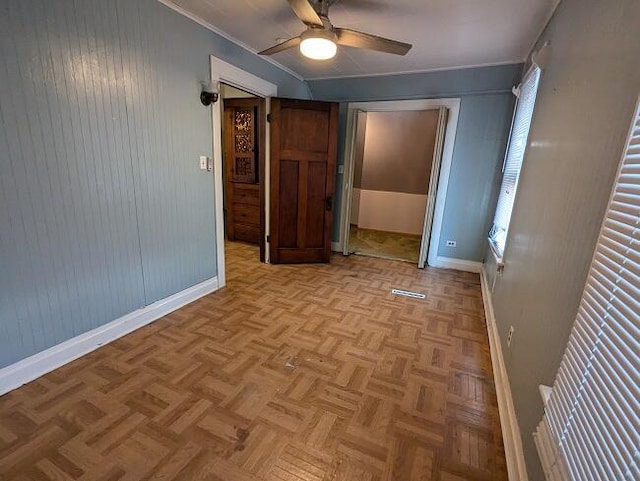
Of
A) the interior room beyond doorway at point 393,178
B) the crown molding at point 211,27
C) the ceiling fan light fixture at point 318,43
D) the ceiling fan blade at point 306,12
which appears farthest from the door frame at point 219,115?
the interior room beyond doorway at point 393,178

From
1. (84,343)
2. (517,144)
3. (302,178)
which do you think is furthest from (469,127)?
(84,343)

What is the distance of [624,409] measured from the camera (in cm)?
62

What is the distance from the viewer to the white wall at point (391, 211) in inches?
228

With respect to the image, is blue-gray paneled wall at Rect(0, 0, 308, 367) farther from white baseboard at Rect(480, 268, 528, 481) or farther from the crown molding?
white baseboard at Rect(480, 268, 528, 481)

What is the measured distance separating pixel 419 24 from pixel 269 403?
3.01 m

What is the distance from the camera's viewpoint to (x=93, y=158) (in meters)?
1.93

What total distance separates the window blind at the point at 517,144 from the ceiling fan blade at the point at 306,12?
63.4 inches

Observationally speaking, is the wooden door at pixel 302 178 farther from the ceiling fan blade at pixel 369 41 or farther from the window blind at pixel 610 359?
the window blind at pixel 610 359

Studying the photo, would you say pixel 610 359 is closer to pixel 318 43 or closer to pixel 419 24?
pixel 318 43

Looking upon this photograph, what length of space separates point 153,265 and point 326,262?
2225 mm

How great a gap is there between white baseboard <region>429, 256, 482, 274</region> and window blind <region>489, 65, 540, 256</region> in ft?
2.51

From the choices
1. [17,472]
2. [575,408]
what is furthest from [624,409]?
[17,472]

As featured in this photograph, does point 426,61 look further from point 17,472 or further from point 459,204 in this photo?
point 17,472

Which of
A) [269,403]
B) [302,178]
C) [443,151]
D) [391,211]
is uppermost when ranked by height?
[443,151]
